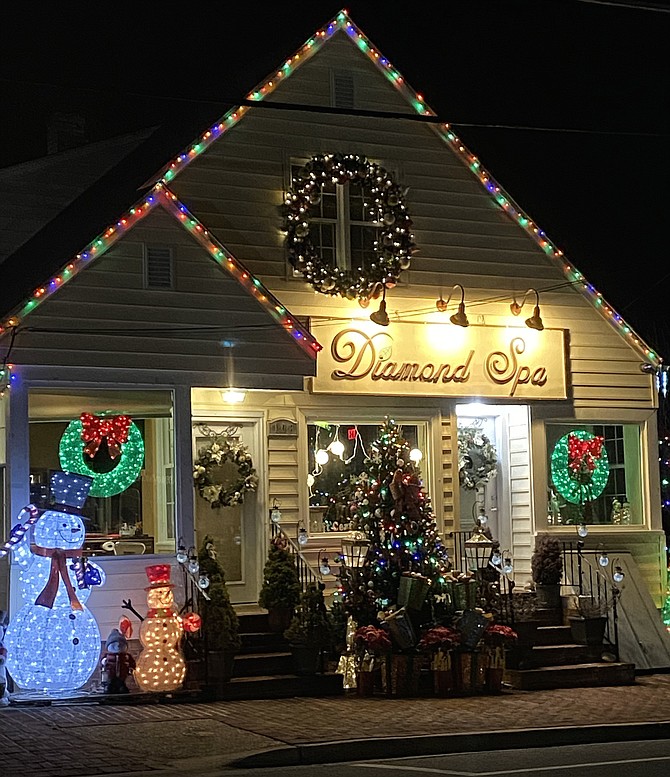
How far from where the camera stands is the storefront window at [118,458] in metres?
14.7

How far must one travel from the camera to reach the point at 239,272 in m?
15.3

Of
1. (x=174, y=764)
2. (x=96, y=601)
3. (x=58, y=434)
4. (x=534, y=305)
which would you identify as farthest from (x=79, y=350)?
(x=534, y=305)

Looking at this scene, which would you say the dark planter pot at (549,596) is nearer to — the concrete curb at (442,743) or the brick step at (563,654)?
the brick step at (563,654)

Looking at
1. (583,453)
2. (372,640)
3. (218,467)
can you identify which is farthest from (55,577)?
(583,453)

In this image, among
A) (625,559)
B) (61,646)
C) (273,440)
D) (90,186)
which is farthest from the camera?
(90,186)

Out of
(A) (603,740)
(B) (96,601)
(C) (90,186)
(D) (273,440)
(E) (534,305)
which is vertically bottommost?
(A) (603,740)

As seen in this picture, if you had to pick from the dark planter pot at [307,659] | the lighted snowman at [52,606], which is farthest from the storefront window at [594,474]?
the lighted snowman at [52,606]

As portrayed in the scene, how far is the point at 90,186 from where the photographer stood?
21.5 m

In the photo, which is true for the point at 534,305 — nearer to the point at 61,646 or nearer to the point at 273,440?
the point at 273,440

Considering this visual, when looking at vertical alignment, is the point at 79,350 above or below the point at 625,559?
above

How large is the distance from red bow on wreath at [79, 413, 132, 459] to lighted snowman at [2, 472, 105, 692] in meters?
1.03

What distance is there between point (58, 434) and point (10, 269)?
16.9 feet

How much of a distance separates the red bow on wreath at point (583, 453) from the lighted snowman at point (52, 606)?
7789 mm

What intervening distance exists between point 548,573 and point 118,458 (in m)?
6.01
